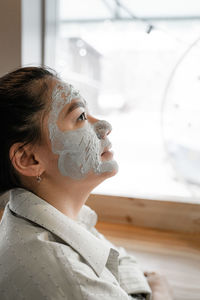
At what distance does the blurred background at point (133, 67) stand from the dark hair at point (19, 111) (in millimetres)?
583

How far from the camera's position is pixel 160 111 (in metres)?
1.31

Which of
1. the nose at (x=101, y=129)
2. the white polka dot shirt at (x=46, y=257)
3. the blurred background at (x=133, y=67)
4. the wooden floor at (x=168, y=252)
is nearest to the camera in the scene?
the white polka dot shirt at (x=46, y=257)

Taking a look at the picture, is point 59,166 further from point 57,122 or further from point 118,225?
point 118,225

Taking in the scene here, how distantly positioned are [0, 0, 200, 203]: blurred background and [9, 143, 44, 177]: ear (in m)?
0.66

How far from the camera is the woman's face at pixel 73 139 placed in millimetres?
669

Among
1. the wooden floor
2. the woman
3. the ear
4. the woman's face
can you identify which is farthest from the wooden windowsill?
the ear

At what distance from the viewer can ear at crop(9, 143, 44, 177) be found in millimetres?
635

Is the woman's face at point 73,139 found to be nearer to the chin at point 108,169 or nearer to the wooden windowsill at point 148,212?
the chin at point 108,169

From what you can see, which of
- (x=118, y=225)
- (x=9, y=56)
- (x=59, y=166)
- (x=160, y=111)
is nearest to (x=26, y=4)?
(x=9, y=56)

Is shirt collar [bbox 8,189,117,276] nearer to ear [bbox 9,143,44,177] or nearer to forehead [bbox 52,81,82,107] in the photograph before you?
ear [bbox 9,143,44,177]

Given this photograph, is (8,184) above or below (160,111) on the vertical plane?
below

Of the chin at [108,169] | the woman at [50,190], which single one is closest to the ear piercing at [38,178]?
the woman at [50,190]

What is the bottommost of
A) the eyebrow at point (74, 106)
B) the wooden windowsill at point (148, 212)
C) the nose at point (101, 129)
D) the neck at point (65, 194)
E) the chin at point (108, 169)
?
the wooden windowsill at point (148, 212)

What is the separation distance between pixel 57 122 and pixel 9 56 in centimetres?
67
